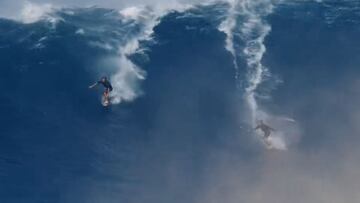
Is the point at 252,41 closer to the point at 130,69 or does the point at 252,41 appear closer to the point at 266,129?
the point at 130,69

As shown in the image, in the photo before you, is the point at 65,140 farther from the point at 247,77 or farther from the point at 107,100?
the point at 247,77

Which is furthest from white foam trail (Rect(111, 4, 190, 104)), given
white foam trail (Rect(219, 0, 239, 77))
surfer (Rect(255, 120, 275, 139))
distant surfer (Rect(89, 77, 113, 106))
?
surfer (Rect(255, 120, 275, 139))

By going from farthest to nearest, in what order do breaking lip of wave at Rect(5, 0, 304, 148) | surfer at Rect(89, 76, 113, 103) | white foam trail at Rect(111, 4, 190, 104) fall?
breaking lip of wave at Rect(5, 0, 304, 148), white foam trail at Rect(111, 4, 190, 104), surfer at Rect(89, 76, 113, 103)

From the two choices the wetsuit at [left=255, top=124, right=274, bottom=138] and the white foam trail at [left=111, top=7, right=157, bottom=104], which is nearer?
the wetsuit at [left=255, top=124, right=274, bottom=138]

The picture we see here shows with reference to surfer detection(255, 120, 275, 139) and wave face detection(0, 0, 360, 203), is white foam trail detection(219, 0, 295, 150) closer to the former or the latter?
wave face detection(0, 0, 360, 203)

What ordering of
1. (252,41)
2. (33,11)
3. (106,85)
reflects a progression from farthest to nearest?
(33,11) < (252,41) < (106,85)

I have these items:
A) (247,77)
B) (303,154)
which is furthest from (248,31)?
(303,154)

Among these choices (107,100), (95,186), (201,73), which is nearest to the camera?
(95,186)

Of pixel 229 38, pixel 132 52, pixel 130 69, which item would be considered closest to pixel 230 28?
pixel 229 38

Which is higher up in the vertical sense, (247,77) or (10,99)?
(247,77)
